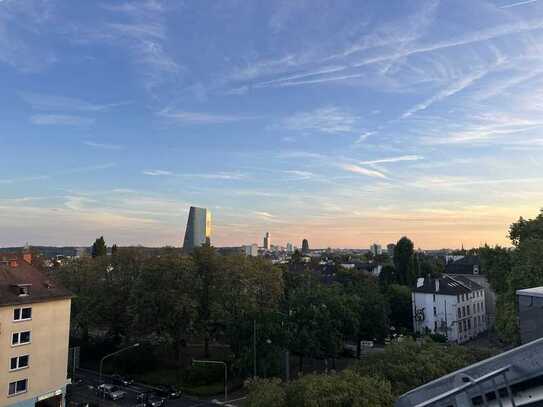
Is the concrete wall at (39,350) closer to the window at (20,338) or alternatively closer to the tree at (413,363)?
the window at (20,338)

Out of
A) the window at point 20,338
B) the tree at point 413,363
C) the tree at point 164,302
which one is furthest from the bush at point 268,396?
the tree at point 164,302

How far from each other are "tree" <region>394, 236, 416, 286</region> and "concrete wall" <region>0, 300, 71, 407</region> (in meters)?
68.8

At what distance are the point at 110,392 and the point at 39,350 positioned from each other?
10446 millimetres

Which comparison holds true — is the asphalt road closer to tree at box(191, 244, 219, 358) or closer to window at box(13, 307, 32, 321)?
tree at box(191, 244, 219, 358)

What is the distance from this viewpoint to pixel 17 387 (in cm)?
3472

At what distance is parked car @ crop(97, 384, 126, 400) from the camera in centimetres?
4311

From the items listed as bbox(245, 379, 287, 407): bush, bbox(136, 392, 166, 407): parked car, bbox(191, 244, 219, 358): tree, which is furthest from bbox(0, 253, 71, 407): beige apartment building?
bbox(245, 379, 287, 407): bush

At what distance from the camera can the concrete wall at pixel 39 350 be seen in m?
34.0

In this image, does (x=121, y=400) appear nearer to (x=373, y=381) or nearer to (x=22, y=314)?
(x=22, y=314)

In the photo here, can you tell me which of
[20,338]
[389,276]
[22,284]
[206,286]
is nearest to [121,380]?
[206,286]

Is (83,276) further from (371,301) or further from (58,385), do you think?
(371,301)

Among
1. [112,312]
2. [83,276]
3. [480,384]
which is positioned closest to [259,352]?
[112,312]

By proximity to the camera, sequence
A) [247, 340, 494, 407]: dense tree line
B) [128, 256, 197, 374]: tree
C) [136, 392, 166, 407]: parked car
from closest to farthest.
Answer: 1. [247, 340, 494, 407]: dense tree line
2. [136, 392, 166, 407]: parked car
3. [128, 256, 197, 374]: tree

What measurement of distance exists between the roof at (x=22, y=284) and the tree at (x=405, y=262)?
68680mm
